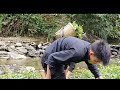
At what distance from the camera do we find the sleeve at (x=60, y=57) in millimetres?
3303

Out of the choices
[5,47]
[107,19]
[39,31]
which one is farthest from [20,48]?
[107,19]

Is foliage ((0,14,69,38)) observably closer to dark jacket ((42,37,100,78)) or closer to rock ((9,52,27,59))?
rock ((9,52,27,59))

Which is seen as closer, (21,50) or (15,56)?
(15,56)

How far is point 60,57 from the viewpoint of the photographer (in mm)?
3352

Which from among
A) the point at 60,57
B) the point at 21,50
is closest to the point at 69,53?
the point at 60,57

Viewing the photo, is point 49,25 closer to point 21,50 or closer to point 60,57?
point 21,50

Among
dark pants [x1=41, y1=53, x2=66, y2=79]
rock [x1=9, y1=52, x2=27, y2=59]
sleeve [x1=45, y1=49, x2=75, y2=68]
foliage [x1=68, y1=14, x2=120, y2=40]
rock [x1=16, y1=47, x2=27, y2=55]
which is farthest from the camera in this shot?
foliage [x1=68, y1=14, x2=120, y2=40]

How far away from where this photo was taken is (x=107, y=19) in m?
12.0

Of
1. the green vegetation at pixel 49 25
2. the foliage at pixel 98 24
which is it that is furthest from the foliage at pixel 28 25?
the foliage at pixel 98 24

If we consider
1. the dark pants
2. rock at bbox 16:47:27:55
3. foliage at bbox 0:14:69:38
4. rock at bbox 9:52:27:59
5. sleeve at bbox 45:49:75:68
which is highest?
sleeve at bbox 45:49:75:68

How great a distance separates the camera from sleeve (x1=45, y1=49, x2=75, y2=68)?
3303 mm

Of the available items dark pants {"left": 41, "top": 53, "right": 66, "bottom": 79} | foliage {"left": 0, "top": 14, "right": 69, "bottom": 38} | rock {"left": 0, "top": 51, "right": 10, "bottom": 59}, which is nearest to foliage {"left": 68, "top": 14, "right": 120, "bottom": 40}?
foliage {"left": 0, "top": 14, "right": 69, "bottom": 38}
